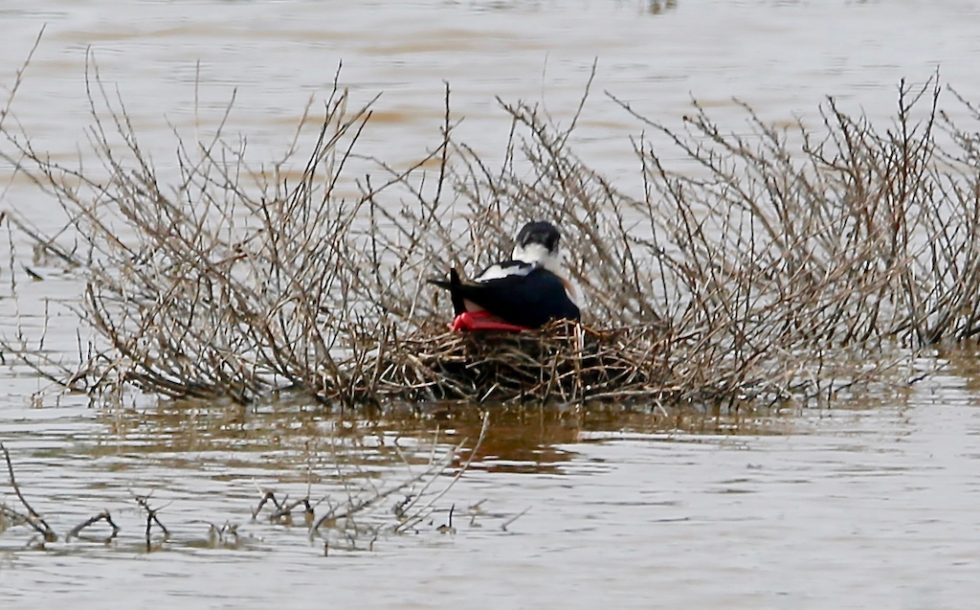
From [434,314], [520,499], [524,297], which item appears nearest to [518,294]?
[524,297]

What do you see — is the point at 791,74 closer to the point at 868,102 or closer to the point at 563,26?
the point at 868,102

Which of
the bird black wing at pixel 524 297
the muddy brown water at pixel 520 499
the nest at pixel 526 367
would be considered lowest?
the muddy brown water at pixel 520 499

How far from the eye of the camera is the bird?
876cm

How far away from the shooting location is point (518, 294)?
8789mm

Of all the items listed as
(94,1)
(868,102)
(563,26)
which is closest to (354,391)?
(868,102)

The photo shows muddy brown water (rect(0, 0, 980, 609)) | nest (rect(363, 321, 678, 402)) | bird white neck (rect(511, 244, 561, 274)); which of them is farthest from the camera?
bird white neck (rect(511, 244, 561, 274))

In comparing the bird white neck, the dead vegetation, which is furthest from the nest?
the bird white neck

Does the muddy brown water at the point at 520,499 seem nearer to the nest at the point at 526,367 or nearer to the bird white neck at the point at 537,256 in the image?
the nest at the point at 526,367

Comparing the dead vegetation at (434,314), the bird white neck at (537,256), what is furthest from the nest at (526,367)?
the bird white neck at (537,256)

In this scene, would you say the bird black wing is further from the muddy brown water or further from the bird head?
the muddy brown water

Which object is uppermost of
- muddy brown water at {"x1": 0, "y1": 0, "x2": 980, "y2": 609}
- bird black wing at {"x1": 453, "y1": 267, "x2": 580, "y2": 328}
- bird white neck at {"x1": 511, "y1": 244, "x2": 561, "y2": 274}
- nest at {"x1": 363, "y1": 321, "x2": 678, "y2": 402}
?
bird white neck at {"x1": 511, "y1": 244, "x2": 561, "y2": 274}

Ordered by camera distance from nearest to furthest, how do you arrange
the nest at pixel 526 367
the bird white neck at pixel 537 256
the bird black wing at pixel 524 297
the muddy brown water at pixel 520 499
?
the muddy brown water at pixel 520 499, the bird black wing at pixel 524 297, the nest at pixel 526 367, the bird white neck at pixel 537 256

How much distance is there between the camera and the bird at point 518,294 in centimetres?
876

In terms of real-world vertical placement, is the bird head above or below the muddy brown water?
above
